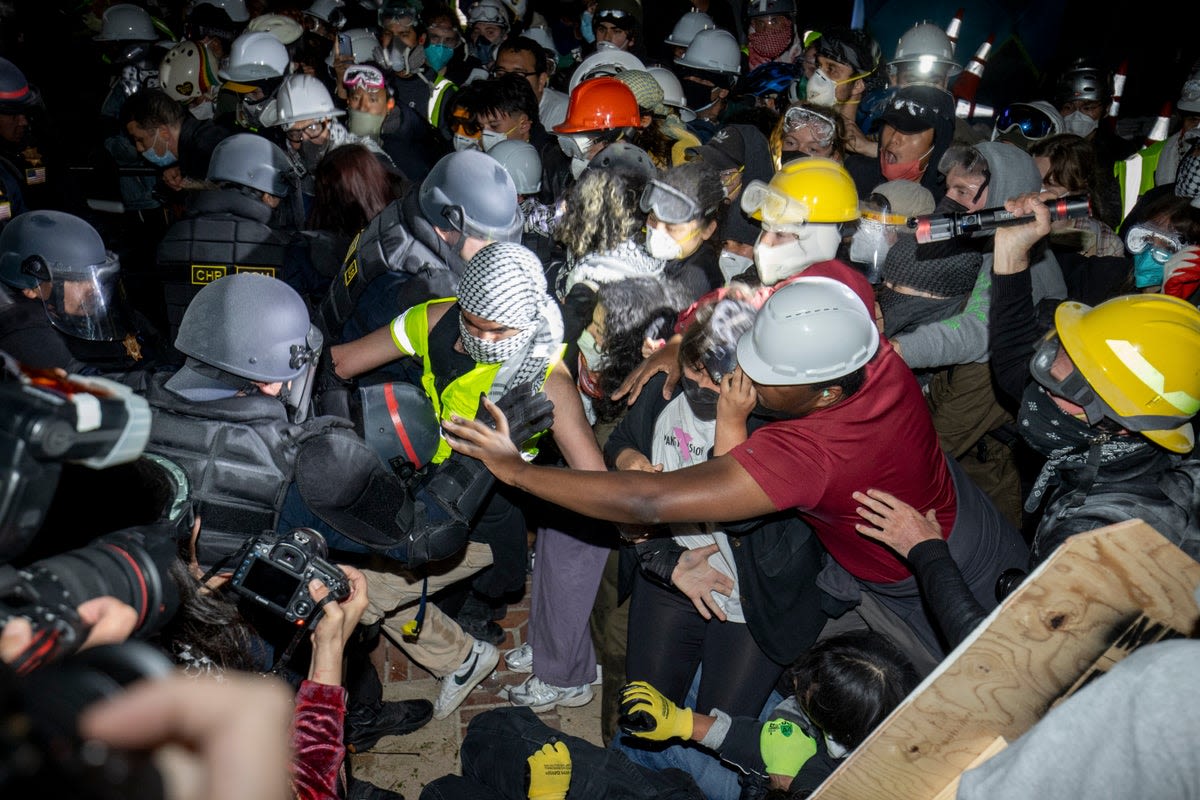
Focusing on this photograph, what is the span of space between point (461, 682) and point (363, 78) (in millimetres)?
4579

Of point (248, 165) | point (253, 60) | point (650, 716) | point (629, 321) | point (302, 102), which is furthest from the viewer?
point (253, 60)

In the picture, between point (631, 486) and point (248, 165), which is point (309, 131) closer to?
point (248, 165)

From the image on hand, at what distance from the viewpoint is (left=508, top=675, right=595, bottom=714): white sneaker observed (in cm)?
407

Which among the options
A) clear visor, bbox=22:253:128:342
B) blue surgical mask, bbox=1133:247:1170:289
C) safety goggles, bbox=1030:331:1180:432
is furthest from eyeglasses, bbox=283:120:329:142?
blue surgical mask, bbox=1133:247:1170:289

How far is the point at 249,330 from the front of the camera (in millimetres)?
2676

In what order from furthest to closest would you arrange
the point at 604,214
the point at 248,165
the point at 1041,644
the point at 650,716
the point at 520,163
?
the point at 520,163, the point at 248,165, the point at 604,214, the point at 650,716, the point at 1041,644

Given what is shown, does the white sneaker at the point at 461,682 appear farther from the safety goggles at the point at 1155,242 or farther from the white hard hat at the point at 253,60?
the white hard hat at the point at 253,60

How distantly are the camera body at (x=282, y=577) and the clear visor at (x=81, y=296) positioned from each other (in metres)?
1.95

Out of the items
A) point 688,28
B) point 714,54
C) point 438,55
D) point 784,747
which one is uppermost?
point 688,28

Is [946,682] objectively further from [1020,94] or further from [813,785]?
[1020,94]

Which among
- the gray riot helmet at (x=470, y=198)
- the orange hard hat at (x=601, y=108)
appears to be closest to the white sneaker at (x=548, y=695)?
the gray riot helmet at (x=470, y=198)

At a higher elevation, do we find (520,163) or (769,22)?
(769,22)

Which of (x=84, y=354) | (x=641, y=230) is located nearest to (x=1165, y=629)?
(x=641, y=230)

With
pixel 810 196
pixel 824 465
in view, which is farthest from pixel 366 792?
pixel 810 196
